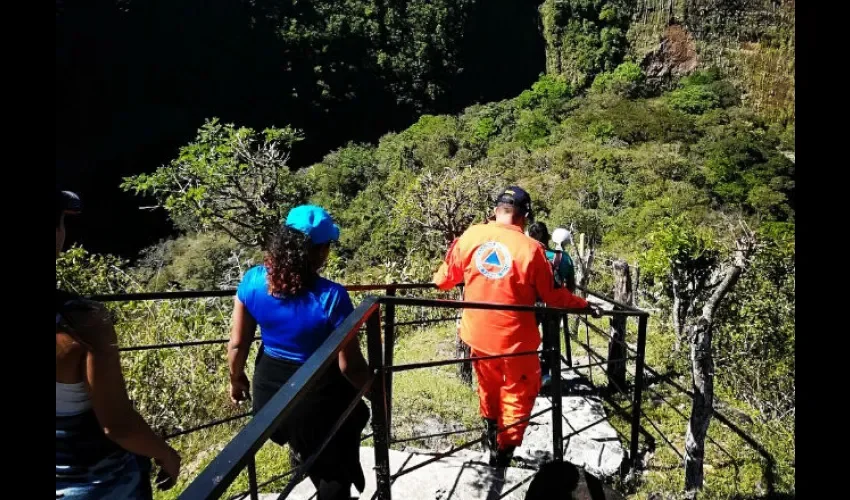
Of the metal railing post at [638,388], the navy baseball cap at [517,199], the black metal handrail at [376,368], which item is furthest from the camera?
the metal railing post at [638,388]

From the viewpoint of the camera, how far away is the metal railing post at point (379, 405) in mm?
2008

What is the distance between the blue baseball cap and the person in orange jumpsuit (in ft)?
3.43

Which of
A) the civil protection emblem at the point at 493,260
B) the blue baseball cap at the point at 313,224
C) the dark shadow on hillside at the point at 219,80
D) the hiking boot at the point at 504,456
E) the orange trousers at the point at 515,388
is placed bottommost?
the hiking boot at the point at 504,456

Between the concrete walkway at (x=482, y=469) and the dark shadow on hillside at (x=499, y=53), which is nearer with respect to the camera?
the concrete walkway at (x=482, y=469)

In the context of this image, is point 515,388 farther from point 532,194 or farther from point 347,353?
point 532,194

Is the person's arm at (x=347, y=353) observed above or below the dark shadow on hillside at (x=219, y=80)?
below

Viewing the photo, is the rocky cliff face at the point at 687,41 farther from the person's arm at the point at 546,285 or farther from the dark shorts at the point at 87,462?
the dark shorts at the point at 87,462

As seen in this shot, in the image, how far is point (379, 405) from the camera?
211 centimetres

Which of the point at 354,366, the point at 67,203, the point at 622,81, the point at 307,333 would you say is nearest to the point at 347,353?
the point at 354,366

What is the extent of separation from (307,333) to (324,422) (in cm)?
32

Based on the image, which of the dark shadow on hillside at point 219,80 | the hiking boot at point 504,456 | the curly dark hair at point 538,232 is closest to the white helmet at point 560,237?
the curly dark hair at point 538,232

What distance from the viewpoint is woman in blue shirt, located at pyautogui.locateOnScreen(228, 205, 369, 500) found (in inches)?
77.7

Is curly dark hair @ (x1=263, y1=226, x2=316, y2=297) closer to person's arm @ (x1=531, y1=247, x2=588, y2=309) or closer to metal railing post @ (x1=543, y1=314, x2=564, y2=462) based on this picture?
person's arm @ (x1=531, y1=247, x2=588, y2=309)

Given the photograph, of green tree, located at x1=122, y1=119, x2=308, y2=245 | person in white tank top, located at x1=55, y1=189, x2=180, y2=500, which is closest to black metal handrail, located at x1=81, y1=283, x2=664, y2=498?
person in white tank top, located at x1=55, y1=189, x2=180, y2=500
